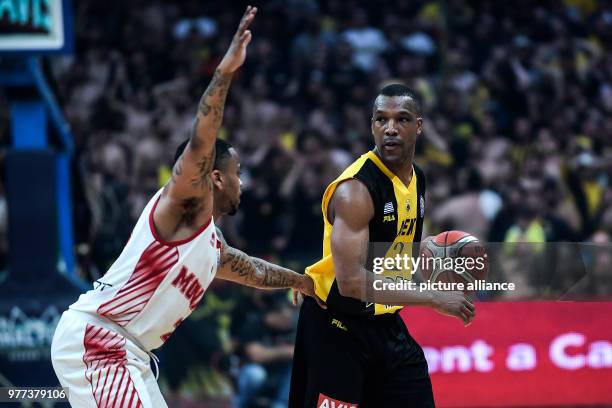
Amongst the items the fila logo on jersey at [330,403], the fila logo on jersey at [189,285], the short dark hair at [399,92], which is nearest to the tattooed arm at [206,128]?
the fila logo on jersey at [189,285]

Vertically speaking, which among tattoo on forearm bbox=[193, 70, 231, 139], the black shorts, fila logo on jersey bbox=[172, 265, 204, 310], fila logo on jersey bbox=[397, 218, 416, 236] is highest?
tattoo on forearm bbox=[193, 70, 231, 139]

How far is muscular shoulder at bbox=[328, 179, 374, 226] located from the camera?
5.21 metres

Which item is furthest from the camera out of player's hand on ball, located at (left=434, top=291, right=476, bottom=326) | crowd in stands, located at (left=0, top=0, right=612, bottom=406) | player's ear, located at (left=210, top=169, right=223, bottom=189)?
crowd in stands, located at (left=0, top=0, right=612, bottom=406)

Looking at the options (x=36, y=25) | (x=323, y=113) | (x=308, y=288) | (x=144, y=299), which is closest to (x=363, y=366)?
Result: (x=308, y=288)

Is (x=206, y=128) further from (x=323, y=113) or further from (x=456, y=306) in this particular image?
(x=323, y=113)

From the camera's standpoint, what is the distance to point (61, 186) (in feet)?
30.6

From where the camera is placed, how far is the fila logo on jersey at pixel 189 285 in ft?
15.1

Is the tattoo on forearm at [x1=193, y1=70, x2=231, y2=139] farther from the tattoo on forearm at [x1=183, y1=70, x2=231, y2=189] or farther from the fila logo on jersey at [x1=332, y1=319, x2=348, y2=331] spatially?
the fila logo on jersey at [x1=332, y1=319, x2=348, y2=331]

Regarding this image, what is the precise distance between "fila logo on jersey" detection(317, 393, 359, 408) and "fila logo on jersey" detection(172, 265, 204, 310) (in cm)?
107

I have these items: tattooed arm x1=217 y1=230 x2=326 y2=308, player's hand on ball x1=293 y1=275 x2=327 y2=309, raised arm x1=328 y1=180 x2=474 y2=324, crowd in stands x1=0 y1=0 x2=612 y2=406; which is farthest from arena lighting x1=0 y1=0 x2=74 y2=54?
raised arm x1=328 y1=180 x2=474 y2=324

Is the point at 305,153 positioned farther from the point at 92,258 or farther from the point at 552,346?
the point at 552,346

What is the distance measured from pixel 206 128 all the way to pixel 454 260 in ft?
5.76

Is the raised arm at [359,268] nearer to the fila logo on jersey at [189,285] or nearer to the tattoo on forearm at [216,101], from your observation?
the fila logo on jersey at [189,285]

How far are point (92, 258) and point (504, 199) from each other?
435 cm
